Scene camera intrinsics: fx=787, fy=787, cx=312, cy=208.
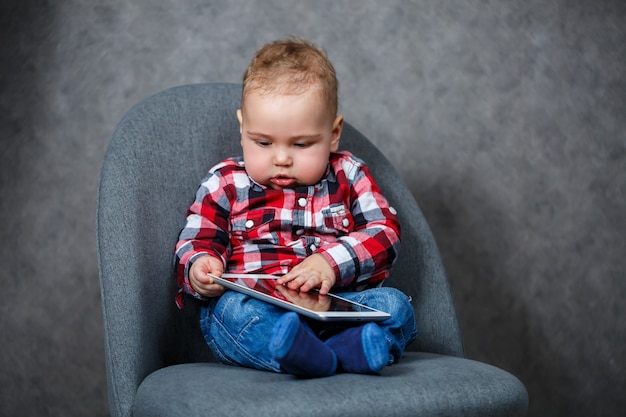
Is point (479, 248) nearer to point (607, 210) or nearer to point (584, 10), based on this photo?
point (607, 210)

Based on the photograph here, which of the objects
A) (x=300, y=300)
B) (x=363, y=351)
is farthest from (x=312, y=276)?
(x=363, y=351)

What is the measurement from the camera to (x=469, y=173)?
219 centimetres

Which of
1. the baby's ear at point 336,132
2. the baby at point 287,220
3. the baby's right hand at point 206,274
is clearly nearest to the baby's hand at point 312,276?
the baby at point 287,220

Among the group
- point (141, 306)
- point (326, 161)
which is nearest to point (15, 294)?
point (141, 306)

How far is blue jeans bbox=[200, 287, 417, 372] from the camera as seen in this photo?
4.18ft

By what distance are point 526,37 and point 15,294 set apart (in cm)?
153

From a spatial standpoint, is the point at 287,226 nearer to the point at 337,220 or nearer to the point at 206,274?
the point at 337,220

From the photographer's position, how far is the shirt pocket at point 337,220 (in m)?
1.53

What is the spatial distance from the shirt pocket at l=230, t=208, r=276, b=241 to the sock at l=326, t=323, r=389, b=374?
353 mm

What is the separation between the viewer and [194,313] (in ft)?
5.02

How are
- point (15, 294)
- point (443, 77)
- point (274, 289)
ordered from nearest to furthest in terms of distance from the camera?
1. point (274, 289)
2. point (15, 294)
3. point (443, 77)

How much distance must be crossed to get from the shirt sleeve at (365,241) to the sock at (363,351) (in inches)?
9.3

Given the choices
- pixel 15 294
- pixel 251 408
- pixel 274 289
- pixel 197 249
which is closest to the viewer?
pixel 251 408

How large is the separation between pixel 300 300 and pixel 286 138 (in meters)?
0.33
